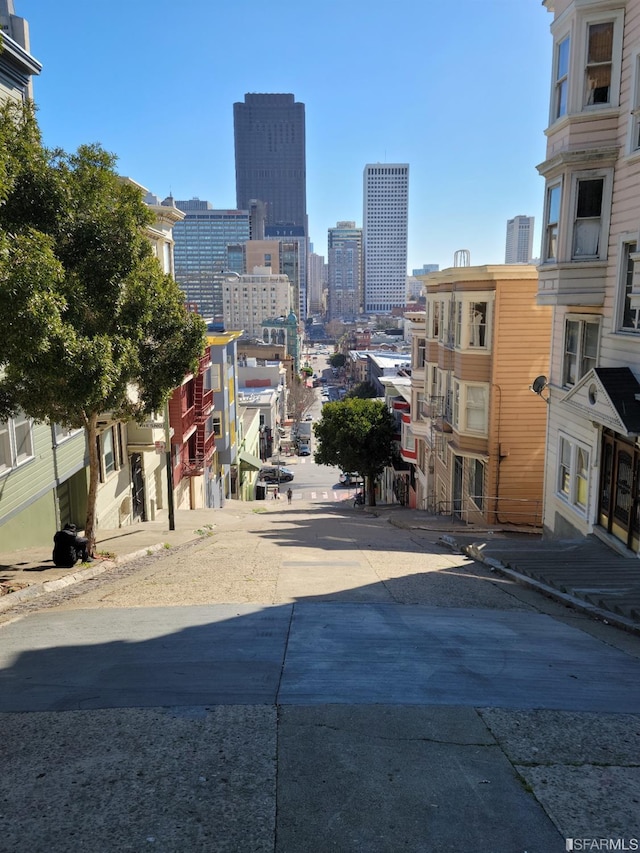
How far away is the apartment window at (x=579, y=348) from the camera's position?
1525cm

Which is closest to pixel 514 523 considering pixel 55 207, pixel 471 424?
pixel 471 424

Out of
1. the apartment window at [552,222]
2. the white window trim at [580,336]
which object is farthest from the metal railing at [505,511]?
the apartment window at [552,222]

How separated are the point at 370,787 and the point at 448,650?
2931 mm

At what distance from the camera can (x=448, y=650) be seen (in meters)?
7.15

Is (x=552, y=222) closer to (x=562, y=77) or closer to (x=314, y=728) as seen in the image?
(x=562, y=77)

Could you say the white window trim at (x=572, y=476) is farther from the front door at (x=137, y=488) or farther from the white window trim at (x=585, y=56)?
the front door at (x=137, y=488)

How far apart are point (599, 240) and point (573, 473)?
5.39m

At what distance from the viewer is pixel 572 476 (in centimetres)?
1591

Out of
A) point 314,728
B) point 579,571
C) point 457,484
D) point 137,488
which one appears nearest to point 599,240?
point 579,571

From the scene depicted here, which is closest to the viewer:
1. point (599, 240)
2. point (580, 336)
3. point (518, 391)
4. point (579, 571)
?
point (579, 571)

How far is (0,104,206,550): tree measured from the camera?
9.48 metres

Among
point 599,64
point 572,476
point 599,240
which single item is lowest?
point 572,476

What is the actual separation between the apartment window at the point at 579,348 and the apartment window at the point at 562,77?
15.4 feet

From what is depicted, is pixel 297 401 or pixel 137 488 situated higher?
pixel 137 488
